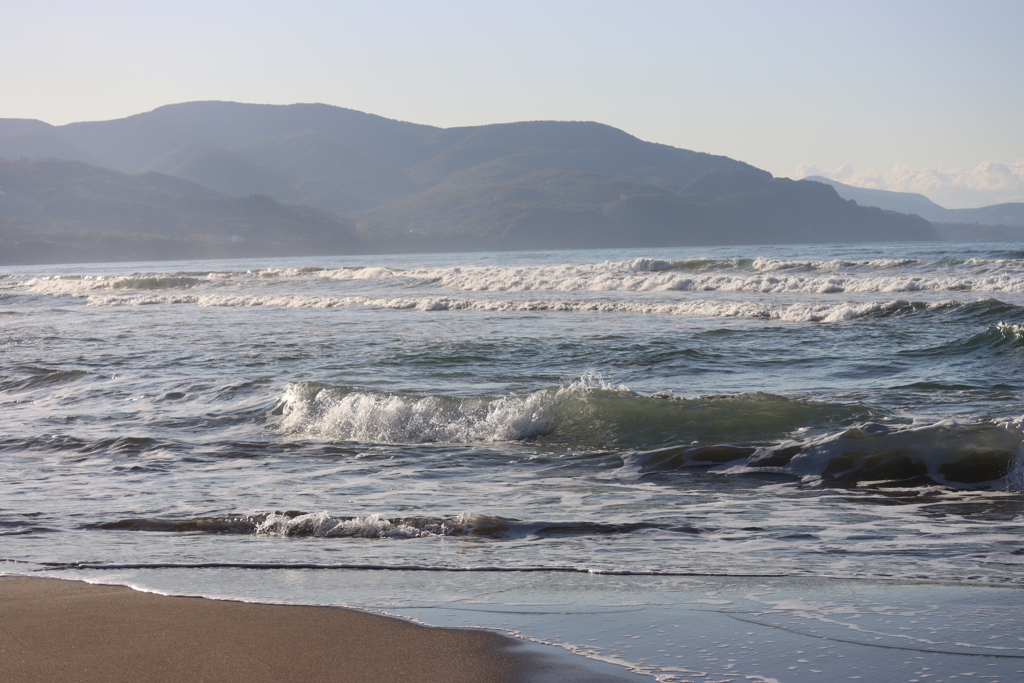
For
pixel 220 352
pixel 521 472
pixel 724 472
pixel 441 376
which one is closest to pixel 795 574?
pixel 724 472

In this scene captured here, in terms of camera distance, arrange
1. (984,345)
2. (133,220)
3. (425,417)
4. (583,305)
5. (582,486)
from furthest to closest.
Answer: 1. (133,220)
2. (583,305)
3. (984,345)
4. (425,417)
5. (582,486)

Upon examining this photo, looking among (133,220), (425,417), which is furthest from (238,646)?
(133,220)

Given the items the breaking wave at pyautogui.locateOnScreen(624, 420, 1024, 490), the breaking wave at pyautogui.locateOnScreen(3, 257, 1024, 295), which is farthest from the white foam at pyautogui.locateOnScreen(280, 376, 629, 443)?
the breaking wave at pyautogui.locateOnScreen(3, 257, 1024, 295)

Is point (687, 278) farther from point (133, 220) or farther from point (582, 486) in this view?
point (133, 220)

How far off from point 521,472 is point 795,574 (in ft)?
9.61

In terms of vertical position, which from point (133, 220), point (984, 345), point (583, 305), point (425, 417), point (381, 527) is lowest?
point (381, 527)

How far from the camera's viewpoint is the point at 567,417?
820 centimetres

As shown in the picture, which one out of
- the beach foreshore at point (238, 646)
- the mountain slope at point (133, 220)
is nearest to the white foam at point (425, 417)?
the beach foreshore at point (238, 646)

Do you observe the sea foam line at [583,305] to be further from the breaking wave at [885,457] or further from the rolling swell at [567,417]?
the breaking wave at [885,457]

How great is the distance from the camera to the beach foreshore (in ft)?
9.55

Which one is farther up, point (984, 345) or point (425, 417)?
point (984, 345)

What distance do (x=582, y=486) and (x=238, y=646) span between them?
3.24m

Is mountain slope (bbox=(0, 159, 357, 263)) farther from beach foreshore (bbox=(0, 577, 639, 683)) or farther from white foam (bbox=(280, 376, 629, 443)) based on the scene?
beach foreshore (bbox=(0, 577, 639, 683))

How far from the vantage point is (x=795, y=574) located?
390 cm
